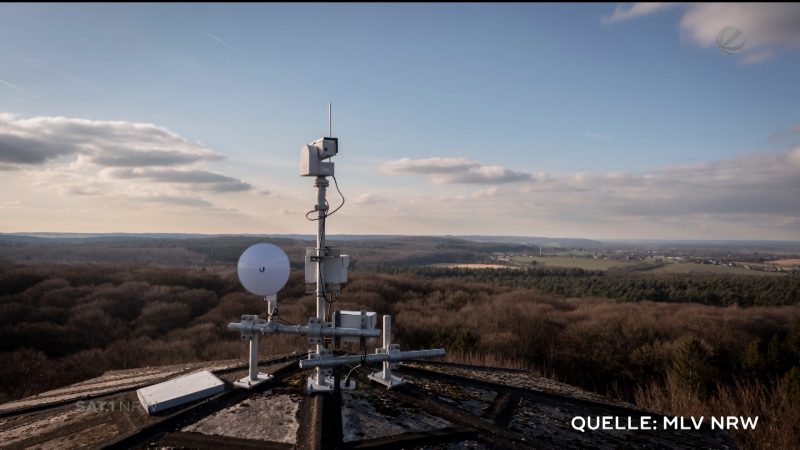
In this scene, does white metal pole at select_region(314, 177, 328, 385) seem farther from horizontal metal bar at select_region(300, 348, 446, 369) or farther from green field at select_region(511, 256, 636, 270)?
green field at select_region(511, 256, 636, 270)

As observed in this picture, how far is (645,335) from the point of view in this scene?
2916cm

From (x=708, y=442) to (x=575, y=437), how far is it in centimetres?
194

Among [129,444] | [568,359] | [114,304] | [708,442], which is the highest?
[129,444]

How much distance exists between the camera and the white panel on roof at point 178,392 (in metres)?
5.51

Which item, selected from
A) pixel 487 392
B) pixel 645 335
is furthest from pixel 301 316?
pixel 487 392

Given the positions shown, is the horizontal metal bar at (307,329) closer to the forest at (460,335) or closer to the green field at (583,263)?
the forest at (460,335)

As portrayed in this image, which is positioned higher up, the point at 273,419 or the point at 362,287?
the point at 273,419

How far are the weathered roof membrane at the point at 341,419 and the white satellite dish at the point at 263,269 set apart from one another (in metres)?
1.44

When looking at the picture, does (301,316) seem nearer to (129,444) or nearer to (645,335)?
(645,335)

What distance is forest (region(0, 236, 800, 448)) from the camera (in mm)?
17578

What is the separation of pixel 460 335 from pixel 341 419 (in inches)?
786

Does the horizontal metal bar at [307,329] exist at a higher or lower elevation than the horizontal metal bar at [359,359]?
higher

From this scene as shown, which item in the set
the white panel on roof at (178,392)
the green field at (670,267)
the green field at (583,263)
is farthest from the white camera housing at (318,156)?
the green field at (583,263)

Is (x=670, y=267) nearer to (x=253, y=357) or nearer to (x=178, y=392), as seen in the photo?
(x=253, y=357)
